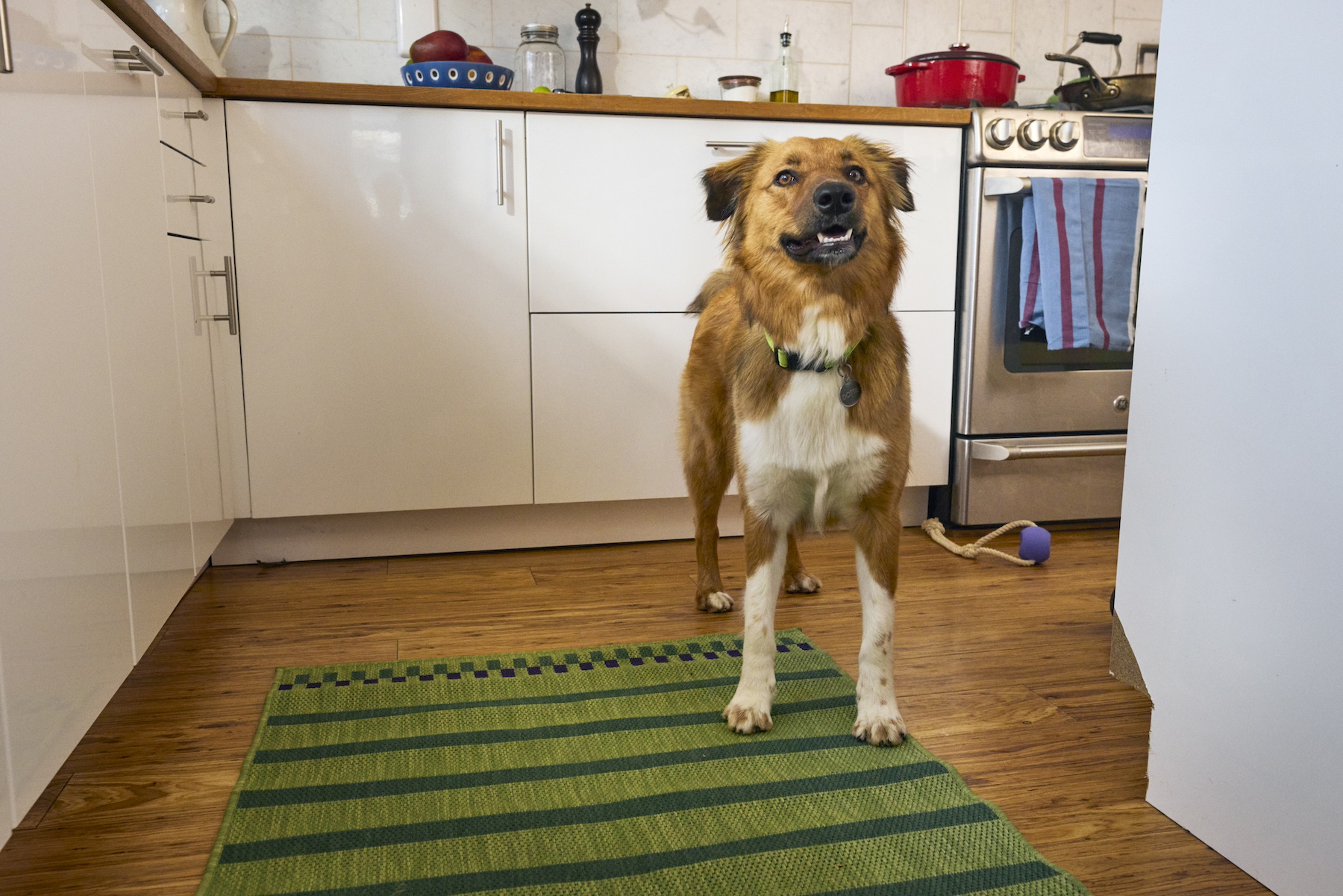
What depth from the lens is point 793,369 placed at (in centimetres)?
158

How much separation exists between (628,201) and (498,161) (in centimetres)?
35

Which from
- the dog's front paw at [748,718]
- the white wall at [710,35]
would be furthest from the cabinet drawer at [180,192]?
the dog's front paw at [748,718]

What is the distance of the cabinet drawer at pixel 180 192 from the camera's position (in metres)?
1.89

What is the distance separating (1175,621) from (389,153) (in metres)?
2.01

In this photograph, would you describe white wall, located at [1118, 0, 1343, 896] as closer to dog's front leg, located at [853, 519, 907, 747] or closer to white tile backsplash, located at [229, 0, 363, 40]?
dog's front leg, located at [853, 519, 907, 747]

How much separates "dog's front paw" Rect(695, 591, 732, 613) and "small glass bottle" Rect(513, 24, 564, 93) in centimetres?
165

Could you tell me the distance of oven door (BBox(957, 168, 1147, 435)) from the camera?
277 cm

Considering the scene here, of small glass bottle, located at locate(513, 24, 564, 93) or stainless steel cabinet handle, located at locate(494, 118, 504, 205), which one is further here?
small glass bottle, located at locate(513, 24, 564, 93)

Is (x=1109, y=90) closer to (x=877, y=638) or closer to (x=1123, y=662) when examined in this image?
(x=1123, y=662)

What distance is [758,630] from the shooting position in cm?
160

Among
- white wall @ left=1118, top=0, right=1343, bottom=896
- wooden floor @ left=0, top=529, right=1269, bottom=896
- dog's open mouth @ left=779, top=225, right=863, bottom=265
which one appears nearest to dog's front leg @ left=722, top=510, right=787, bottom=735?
wooden floor @ left=0, top=529, right=1269, bottom=896

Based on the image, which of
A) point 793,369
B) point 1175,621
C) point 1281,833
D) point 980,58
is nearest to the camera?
point 1281,833

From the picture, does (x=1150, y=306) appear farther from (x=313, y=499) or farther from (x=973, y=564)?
(x=313, y=499)

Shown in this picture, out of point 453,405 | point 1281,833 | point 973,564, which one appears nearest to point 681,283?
point 453,405
